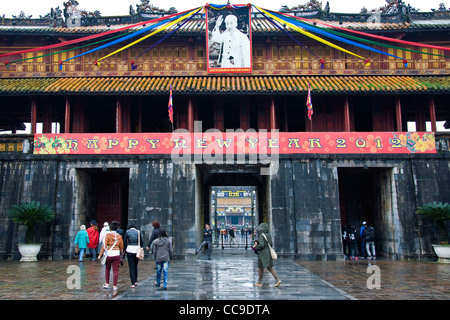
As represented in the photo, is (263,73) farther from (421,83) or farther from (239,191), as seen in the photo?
(239,191)

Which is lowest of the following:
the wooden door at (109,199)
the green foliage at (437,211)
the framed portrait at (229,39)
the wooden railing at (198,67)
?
the green foliage at (437,211)

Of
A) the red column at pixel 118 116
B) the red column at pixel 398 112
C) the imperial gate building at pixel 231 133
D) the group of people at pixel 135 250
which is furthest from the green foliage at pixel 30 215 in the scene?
the red column at pixel 398 112

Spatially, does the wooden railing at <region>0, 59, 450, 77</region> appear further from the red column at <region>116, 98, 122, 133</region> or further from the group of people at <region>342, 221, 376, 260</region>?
the group of people at <region>342, 221, 376, 260</region>

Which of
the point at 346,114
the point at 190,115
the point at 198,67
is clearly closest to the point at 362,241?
the point at 346,114

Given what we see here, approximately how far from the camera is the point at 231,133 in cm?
1773

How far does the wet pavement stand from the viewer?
27.9 feet

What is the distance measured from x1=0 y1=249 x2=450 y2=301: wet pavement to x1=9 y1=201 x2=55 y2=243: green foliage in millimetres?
1784

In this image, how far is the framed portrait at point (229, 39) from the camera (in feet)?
67.5

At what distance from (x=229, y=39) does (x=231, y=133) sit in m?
5.84

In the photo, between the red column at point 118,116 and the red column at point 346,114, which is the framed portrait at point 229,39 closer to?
the red column at point 118,116

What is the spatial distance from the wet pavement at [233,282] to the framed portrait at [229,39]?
1067 cm

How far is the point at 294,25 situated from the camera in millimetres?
20906
